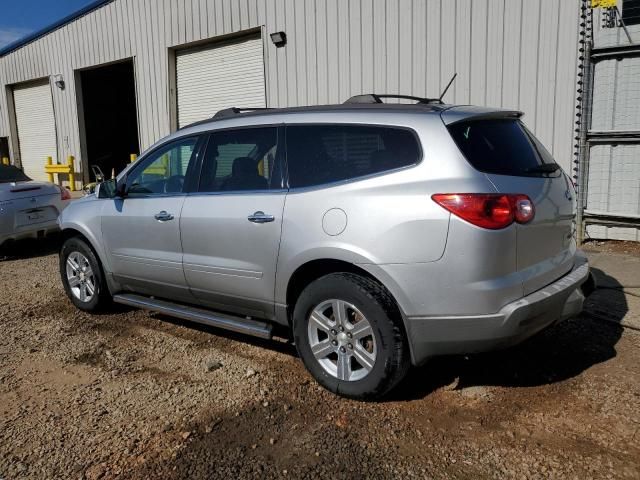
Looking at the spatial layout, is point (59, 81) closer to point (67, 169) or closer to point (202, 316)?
point (67, 169)

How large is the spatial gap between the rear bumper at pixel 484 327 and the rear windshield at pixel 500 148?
2.41ft

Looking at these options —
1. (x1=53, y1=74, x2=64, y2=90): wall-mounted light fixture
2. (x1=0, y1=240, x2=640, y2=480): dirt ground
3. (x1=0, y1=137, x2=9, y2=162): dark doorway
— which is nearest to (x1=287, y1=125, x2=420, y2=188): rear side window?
(x1=0, y1=240, x2=640, y2=480): dirt ground

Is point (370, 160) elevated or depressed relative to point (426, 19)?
depressed

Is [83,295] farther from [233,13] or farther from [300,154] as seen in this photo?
[233,13]

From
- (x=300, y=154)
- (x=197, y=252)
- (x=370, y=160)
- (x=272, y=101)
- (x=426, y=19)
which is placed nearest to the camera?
(x=370, y=160)

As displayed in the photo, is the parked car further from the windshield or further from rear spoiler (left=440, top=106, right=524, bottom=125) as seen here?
rear spoiler (left=440, top=106, right=524, bottom=125)

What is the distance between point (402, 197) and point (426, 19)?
6.26 meters

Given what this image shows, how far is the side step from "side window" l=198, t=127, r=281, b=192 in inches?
36.7

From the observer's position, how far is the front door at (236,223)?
379 centimetres

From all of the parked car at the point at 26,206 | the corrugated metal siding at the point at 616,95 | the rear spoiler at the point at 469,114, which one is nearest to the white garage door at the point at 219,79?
the parked car at the point at 26,206

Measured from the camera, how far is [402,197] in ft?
10.4

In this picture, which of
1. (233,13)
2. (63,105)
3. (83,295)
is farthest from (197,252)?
(63,105)

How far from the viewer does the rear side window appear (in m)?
3.33

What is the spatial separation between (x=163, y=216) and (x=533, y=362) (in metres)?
2.96
